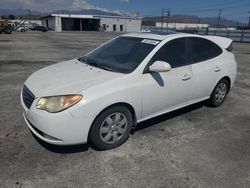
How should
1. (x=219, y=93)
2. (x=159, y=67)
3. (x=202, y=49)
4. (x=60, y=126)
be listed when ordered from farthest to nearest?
(x=219, y=93) < (x=202, y=49) < (x=159, y=67) < (x=60, y=126)

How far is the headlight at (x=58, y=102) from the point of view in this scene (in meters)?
3.00

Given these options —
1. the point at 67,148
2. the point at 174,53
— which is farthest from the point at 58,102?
the point at 174,53

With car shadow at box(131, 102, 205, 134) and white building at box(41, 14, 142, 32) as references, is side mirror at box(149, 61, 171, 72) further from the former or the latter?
white building at box(41, 14, 142, 32)

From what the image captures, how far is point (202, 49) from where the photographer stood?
4699mm

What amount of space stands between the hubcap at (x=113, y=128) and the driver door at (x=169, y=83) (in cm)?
41

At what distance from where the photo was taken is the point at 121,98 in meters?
3.32

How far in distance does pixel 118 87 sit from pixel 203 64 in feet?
6.90

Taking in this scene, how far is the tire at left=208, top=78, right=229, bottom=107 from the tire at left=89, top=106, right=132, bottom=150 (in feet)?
7.87

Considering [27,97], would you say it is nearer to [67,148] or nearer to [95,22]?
[67,148]

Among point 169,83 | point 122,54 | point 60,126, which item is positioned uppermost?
point 122,54

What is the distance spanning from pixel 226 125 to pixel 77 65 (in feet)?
9.80

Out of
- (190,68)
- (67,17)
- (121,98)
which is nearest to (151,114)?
(121,98)

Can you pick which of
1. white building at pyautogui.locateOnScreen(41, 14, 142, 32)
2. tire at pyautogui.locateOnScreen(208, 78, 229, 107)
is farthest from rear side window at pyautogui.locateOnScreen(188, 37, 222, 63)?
white building at pyautogui.locateOnScreen(41, 14, 142, 32)

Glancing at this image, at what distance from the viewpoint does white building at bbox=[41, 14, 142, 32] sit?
78625mm
